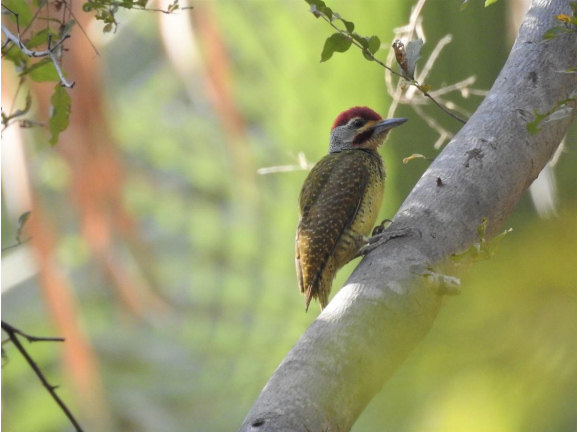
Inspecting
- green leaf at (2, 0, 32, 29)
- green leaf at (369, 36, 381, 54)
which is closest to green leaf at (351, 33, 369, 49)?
green leaf at (369, 36, 381, 54)

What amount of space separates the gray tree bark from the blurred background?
2.47 ft

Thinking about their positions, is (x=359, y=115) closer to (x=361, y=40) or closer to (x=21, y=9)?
(x=361, y=40)

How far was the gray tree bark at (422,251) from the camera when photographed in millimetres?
1266

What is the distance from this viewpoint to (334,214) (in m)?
2.83

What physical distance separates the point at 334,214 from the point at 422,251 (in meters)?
1.23

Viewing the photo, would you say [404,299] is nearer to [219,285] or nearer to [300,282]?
[300,282]

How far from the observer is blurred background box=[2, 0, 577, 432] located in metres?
3.14

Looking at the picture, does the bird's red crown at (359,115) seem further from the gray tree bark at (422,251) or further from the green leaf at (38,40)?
the green leaf at (38,40)

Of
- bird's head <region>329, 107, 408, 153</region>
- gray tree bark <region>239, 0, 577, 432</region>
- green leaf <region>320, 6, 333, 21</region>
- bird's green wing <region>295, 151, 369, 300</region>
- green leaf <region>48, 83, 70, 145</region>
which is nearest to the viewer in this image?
gray tree bark <region>239, 0, 577, 432</region>

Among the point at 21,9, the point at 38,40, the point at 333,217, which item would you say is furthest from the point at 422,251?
the point at 333,217

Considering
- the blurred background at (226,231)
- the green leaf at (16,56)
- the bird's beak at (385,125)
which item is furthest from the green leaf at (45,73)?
the bird's beak at (385,125)

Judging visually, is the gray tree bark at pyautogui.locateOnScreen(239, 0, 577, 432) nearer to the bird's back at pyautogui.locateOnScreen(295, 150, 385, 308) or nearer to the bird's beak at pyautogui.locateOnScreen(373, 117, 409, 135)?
the bird's back at pyautogui.locateOnScreen(295, 150, 385, 308)

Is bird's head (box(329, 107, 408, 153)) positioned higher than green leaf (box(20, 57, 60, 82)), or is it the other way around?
bird's head (box(329, 107, 408, 153))

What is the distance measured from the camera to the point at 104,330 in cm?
559
